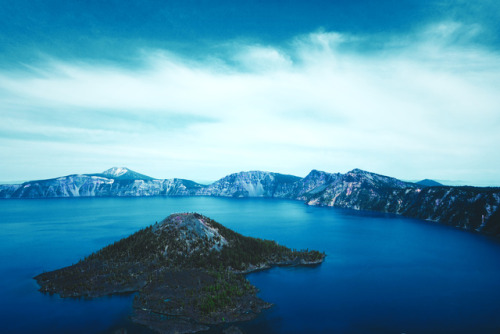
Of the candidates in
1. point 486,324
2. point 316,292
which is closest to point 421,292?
point 486,324

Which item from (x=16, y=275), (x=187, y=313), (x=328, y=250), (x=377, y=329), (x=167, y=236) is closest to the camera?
(x=377, y=329)

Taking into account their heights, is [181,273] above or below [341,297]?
Answer: above

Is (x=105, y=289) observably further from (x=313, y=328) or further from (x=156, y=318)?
(x=313, y=328)

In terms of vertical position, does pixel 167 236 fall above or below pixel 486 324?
above

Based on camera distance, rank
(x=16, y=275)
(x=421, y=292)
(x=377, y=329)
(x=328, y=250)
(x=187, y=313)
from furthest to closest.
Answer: (x=328, y=250) < (x=16, y=275) < (x=421, y=292) < (x=187, y=313) < (x=377, y=329)

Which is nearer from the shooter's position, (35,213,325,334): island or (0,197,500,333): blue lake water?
(0,197,500,333): blue lake water

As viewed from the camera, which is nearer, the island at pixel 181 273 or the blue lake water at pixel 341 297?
the blue lake water at pixel 341 297

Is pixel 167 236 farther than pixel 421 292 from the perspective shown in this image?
Yes

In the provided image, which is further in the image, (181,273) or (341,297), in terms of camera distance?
(181,273)
